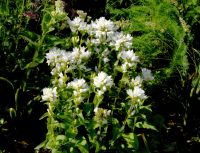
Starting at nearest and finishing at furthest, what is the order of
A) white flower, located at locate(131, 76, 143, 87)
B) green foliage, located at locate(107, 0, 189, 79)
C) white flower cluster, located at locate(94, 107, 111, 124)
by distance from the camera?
white flower cluster, located at locate(94, 107, 111, 124)
white flower, located at locate(131, 76, 143, 87)
green foliage, located at locate(107, 0, 189, 79)

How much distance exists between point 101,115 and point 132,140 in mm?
316

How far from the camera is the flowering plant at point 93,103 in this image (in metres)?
2.59

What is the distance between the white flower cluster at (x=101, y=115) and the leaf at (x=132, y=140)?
0.75 feet

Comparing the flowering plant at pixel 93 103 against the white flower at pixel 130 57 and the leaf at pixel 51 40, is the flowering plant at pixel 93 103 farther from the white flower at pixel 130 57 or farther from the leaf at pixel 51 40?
the leaf at pixel 51 40

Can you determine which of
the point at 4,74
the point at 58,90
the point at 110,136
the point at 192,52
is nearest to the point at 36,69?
the point at 4,74

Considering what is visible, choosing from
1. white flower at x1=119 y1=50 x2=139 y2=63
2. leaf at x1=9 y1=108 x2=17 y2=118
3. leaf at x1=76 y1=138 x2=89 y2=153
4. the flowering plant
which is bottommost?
leaf at x1=9 y1=108 x2=17 y2=118

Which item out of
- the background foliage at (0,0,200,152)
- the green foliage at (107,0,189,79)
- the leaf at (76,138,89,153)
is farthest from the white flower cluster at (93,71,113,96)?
the green foliage at (107,0,189,79)

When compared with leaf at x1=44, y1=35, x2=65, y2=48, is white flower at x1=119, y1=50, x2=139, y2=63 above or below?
above

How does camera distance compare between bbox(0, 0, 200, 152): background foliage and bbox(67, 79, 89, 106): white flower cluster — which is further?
bbox(0, 0, 200, 152): background foliage

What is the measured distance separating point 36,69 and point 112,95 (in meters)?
0.86

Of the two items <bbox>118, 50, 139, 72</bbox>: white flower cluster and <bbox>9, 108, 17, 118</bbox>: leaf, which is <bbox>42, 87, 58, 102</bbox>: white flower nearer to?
<bbox>118, 50, 139, 72</bbox>: white flower cluster

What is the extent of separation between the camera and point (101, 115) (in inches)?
98.6

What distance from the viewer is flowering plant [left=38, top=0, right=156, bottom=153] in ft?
8.51

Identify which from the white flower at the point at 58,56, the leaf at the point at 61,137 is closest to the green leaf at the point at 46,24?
the white flower at the point at 58,56
